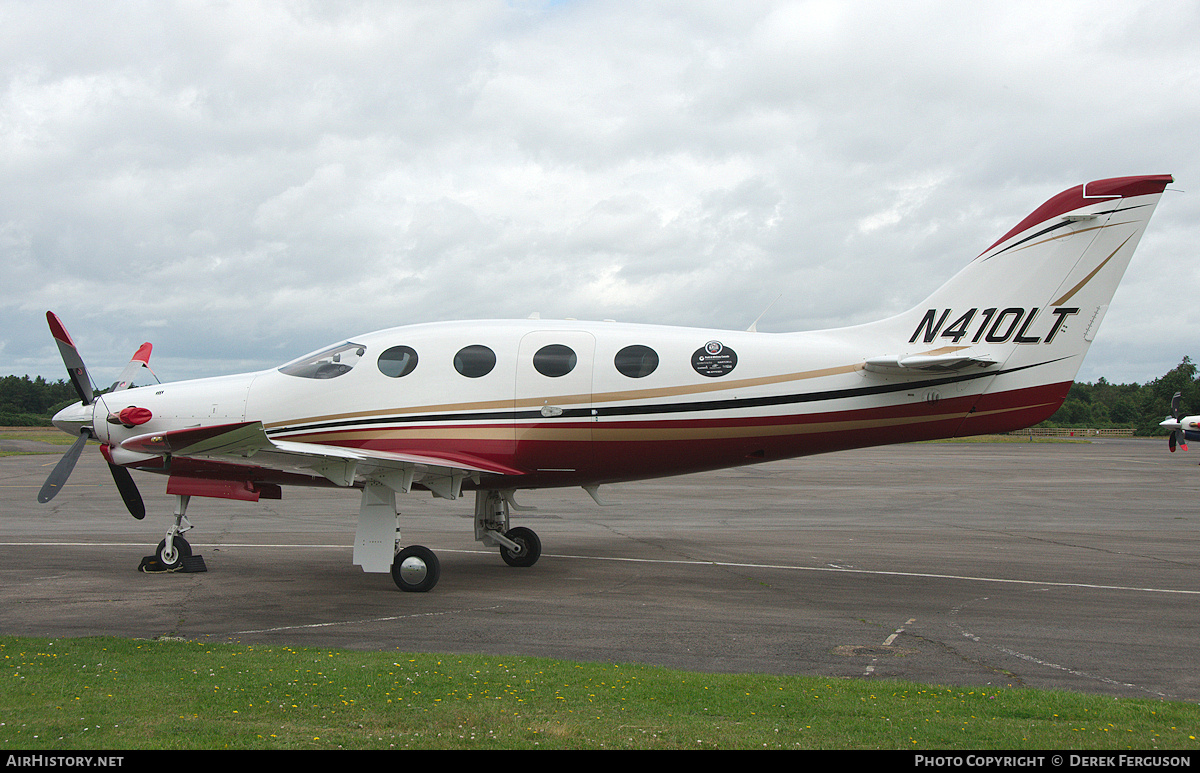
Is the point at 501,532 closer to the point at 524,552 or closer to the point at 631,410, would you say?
the point at 524,552

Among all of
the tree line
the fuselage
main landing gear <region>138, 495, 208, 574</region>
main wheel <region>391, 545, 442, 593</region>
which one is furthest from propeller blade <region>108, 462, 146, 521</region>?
the tree line

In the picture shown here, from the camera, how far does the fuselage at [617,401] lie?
1242 centimetres

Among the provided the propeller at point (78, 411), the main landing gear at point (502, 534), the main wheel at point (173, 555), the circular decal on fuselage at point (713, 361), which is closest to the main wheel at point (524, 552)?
the main landing gear at point (502, 534)

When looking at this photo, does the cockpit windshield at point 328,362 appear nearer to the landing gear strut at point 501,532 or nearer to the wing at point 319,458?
the wing at point 319,458

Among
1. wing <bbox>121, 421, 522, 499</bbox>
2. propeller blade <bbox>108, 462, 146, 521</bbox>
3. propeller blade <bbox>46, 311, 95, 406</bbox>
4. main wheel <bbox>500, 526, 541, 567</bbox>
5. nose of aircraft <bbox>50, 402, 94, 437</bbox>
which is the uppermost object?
propeller blade <bbox>46, 311, 95, 406</bbox>

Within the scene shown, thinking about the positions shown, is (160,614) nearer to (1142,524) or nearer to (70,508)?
(70,508)

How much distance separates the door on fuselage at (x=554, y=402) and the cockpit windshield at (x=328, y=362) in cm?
272

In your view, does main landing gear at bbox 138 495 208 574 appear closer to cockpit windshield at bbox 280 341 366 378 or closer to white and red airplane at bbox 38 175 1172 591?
white and red airplane at bbox 38 175 1172 591

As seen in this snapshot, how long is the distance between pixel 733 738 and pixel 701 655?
10.1 ft

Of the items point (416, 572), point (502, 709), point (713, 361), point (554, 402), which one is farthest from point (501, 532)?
point (502, 709)

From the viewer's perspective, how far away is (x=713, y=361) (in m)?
12.6

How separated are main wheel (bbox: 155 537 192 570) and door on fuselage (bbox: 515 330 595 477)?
5.95 metres

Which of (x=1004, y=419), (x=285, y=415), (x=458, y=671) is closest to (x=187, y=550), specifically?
(x=285, y=415)

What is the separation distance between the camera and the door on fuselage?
12602mm
